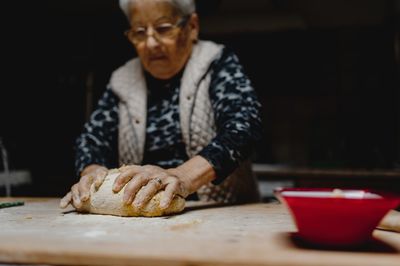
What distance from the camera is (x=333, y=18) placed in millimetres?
4160

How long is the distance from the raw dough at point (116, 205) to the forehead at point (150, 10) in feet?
2.02

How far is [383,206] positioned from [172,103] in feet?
3.56

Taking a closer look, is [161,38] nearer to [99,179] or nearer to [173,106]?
[173,106]

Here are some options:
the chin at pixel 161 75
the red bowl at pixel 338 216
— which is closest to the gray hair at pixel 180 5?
the chin at pixel 161 75

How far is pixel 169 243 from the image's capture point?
0.73 meters

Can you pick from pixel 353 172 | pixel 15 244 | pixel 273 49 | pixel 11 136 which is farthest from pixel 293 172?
pixel 15 244

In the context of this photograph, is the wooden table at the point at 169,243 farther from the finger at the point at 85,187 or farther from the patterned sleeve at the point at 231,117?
the patterned sleeve at the point at 231,117

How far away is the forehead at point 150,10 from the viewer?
1543mm

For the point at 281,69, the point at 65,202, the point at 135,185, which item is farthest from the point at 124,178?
the point at 281,69

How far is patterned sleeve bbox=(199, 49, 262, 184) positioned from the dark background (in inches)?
89.0

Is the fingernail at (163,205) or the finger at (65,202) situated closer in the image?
the fingernail at (163,205)

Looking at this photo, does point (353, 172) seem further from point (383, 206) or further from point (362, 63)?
point (383, 206)

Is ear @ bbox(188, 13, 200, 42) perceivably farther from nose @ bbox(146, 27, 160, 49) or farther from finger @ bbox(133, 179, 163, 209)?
finger @ bbox(133, 179, 163, 209)

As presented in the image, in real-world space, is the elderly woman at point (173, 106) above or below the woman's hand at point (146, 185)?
above
